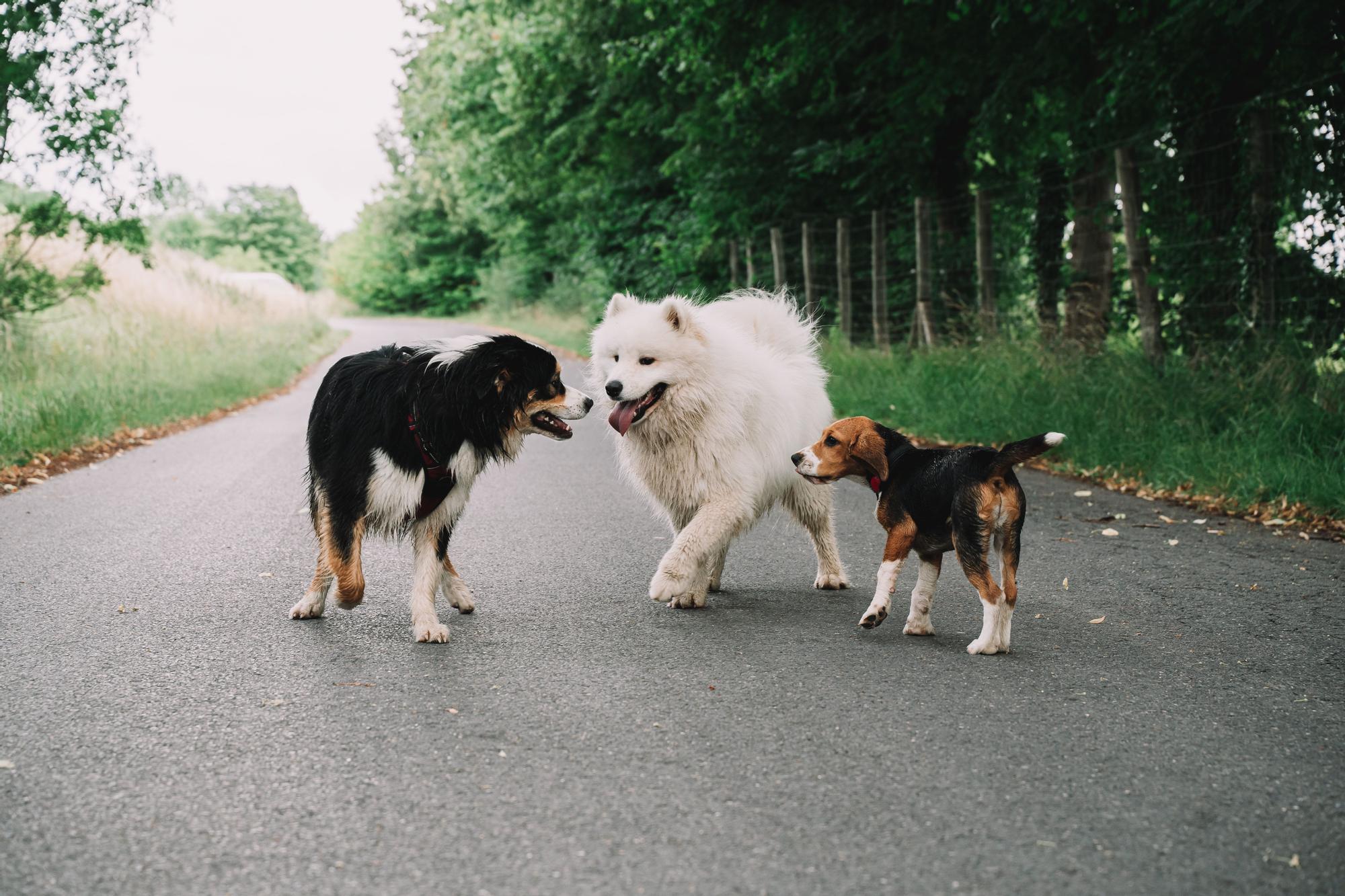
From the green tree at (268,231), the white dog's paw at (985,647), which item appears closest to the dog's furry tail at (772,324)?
the white dog's paw at (985,647)

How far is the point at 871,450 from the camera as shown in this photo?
4.95m

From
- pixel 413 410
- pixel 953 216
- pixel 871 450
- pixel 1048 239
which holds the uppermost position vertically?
pixel 953 216

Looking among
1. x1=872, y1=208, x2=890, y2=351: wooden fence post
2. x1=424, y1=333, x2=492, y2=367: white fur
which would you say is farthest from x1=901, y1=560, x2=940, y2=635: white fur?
x1=872, y1=208, x2=890, y2=351: wooden fence post

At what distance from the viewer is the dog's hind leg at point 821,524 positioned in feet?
19.0

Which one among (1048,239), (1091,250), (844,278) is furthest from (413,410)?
(844,278)

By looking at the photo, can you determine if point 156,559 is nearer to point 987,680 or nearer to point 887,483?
point 887,483

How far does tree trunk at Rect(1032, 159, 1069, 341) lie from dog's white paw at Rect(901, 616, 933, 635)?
9.87 meters

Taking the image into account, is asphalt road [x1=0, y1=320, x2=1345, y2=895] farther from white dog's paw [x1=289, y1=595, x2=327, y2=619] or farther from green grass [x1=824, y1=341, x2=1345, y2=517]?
green grass [x1=824, y1=341, x2=1345, y2=517]

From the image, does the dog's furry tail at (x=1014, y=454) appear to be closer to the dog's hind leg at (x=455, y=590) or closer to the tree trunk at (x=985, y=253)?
the dog's hind leg at (x=455, y=590)

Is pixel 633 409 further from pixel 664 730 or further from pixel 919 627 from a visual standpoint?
pixel 664 730

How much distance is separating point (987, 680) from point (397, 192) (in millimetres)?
64553

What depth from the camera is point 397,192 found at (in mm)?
64375

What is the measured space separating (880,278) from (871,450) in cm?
1164

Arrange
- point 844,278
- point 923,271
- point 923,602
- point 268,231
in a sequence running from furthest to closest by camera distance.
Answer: point 268,231 < point 844,278 < point 923,271 < point 923,602
